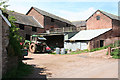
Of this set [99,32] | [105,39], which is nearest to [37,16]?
[99,32]

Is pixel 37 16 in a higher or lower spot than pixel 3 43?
higher

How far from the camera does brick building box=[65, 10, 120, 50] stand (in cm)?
2139

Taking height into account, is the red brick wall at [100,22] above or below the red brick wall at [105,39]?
above

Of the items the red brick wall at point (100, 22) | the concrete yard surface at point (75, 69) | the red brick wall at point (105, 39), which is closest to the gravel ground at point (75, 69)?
the concrete yard surface at point (75, 69)

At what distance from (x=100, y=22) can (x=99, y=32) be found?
491cm

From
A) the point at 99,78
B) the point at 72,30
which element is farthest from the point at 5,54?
the point at 72,30

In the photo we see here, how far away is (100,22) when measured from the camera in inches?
1097

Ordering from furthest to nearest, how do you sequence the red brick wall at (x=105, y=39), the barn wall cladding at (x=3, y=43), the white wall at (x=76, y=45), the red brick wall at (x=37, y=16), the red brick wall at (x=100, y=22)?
the red brick wall at (x=37, y=16), the red brick wall at (x=100, y=22), the white wall at (x=76, y=45), the red brick wall at (x=105, y=39), the barn wall cladding at (x=3, y=43)

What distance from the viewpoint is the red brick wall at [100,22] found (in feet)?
86.0

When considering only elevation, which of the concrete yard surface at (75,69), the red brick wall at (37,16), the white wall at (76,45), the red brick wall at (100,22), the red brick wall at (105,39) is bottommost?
the concrete yard surface at (75,69)

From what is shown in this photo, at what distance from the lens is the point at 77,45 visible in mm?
23062

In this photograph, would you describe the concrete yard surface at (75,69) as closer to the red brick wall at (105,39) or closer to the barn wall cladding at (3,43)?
the barn wall cladding at (3,43)

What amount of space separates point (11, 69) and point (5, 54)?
115 centimetres

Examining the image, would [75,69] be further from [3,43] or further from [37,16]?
[37,16]
